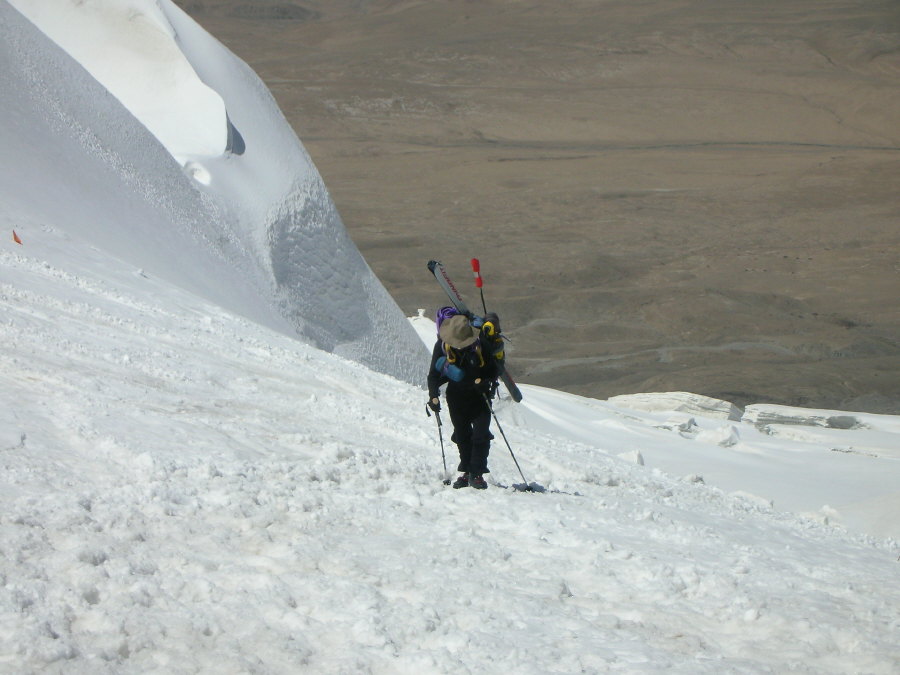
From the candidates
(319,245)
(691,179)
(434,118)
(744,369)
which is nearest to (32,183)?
(319,245)

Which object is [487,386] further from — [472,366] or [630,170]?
[630,170]

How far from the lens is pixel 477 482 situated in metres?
5.78

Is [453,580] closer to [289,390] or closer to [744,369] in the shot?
[289,390]

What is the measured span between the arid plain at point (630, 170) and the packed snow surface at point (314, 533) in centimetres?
1656

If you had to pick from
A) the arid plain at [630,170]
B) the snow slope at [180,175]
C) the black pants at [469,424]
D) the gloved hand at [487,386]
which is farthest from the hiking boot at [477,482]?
the arid plain at [630,170]

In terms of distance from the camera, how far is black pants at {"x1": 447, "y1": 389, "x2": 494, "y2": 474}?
5.86 meters

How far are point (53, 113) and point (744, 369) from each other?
60.1 feet

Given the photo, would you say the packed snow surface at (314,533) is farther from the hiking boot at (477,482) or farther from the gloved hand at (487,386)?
the gloved hand at (487,386)

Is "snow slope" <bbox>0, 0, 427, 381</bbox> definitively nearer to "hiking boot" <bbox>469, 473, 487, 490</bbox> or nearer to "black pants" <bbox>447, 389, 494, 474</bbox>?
"black pants" <bbox>447, 389, 494, 474</bbox>

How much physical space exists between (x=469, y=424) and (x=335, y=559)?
6.25 ft

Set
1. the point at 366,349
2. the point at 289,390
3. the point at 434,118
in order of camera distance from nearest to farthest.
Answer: the point at 289,390 < the point at 366,349 < the point at 434,118

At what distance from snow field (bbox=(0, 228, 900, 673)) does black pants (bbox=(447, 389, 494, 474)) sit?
0.22m

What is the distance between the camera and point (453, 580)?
411 centimetres

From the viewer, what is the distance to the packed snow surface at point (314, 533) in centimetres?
348
